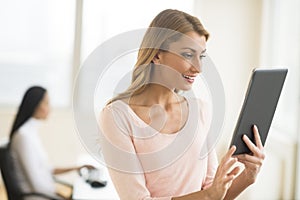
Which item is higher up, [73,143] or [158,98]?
[158,98]

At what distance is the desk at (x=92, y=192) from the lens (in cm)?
154

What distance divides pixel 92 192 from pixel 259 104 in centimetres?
92

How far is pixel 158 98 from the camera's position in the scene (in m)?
0.85

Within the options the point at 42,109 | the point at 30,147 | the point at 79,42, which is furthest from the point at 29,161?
the point at 79,42

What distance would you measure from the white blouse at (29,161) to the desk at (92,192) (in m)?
0.19

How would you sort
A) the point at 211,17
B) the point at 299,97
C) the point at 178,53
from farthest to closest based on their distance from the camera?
the point at 211,17, the point at 299,97, the point at 178,53

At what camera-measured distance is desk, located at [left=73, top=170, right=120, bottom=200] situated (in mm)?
1535

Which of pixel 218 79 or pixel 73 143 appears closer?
pixel 218 79

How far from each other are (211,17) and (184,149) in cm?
230

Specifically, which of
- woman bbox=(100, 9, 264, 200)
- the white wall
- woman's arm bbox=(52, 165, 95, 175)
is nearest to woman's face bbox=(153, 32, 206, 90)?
woman bbox=(100, 9, 264, 200)

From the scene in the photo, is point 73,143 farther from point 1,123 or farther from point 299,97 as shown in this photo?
point 299,97

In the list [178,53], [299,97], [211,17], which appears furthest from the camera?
[211,17]

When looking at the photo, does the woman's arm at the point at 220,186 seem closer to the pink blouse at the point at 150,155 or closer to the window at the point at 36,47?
the pink blouse at the point at 150,155

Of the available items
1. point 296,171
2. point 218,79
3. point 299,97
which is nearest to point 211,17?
point 299,97
